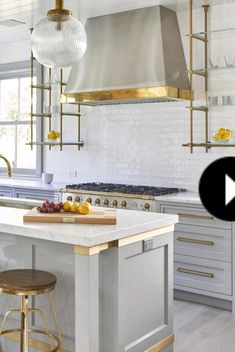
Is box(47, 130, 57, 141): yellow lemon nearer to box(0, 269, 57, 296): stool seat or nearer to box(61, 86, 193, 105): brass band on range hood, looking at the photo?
box(61, 86, 193, 105): brass band on range hood

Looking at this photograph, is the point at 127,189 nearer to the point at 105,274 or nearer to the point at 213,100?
the point at 213,100

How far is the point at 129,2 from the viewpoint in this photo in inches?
180

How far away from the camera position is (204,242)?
3.95 m

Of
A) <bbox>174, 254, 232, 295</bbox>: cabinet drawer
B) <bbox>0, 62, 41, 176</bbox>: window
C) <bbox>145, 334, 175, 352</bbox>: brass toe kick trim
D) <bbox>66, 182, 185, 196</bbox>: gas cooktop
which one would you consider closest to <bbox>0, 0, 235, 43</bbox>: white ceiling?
<bbox>0, 62, 41, 176</bbox>: window

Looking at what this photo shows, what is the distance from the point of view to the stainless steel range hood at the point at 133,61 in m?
4.51

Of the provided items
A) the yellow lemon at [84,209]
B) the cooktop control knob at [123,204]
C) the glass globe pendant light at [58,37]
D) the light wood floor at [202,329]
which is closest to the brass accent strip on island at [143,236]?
the yellow lemon at [84,209]

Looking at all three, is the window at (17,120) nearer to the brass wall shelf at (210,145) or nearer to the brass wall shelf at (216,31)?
the brass wall shelf at (210,145)

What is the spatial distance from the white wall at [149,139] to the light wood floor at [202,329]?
1314 mm

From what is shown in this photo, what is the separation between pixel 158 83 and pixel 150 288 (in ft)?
7.71

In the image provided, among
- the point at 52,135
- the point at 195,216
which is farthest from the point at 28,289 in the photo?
the point at 52,135

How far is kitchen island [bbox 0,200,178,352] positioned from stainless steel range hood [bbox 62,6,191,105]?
2.00 metres

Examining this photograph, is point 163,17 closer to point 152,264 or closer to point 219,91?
point 219,91

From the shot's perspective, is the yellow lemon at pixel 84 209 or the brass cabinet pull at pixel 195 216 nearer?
the yellow lemon at pixel 84 209

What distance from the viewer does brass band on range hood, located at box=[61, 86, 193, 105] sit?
4441 mm
